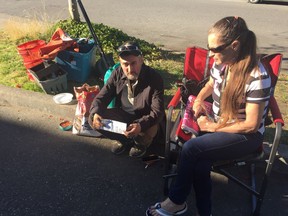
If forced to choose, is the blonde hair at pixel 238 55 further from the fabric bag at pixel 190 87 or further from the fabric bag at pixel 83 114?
the fabric bag at pixel 83 114

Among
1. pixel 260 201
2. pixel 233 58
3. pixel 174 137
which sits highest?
pixel 233 58

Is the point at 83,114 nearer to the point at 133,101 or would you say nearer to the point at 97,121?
the point at 97,121

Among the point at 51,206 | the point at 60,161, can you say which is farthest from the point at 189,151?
the point at 60,161

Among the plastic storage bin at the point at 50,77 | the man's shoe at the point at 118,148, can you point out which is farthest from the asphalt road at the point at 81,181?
the plastic storage bin at the point at 50,77

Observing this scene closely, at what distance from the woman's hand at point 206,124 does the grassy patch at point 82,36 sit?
1467mm

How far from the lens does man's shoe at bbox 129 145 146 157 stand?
3.30 m

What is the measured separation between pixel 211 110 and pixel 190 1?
A: 9.27 meters

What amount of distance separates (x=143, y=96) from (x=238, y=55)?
1.06 meters

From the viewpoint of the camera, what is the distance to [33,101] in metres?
4.24

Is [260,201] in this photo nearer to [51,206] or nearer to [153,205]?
[153,205]

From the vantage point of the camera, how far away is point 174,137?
2.94m

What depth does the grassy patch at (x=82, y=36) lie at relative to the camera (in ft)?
15.0

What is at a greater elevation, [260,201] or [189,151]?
[189,151]

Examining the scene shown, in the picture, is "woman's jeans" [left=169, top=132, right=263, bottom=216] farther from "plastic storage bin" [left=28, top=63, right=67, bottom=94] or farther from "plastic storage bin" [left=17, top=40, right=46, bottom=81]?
"plastic storage bin" [left=17, top=40, right=46, bottom=81]
